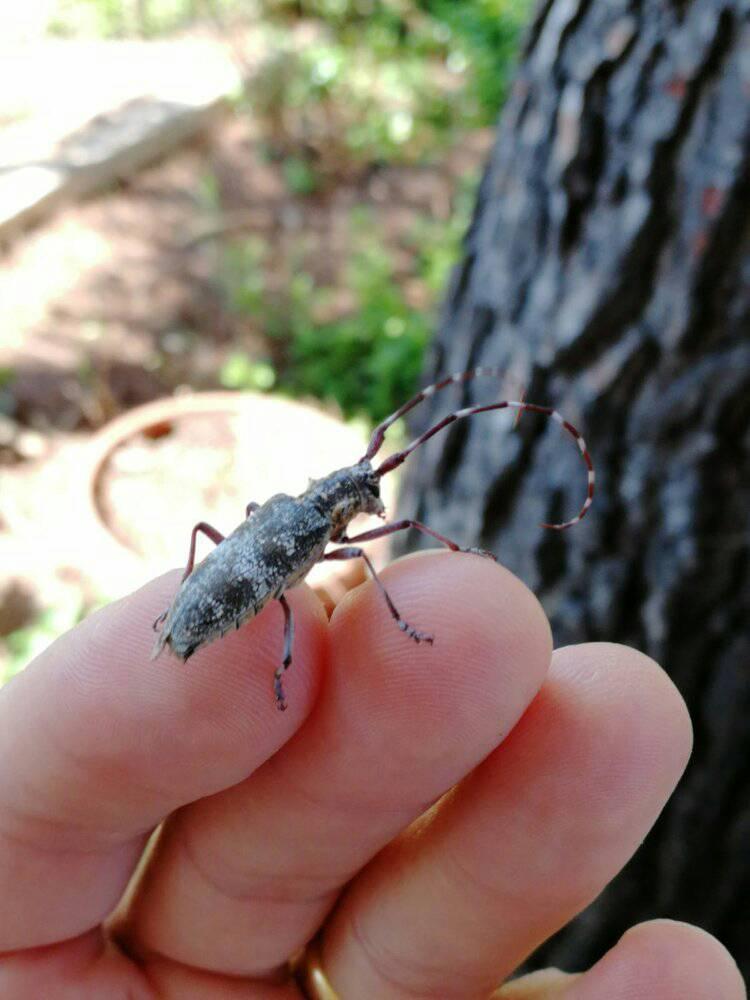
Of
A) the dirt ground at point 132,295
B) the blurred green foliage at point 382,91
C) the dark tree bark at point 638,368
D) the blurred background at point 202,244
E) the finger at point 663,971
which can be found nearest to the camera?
the finger at point 663,971

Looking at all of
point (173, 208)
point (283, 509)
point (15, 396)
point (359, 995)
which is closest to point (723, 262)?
point (283, 509)

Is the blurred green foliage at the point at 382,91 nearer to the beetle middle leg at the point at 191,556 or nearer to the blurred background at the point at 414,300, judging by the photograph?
the blurred background at the point at 414,300

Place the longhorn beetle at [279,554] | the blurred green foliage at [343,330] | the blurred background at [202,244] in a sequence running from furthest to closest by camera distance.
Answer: the blurred green foliage at [343,330] → the blurred background at [202,244] → the longhorn beetle at [279,554]

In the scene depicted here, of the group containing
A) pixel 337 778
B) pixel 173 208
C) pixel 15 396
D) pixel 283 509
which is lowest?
pixel 337 778

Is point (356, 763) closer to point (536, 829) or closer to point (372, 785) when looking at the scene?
point (372, 785)

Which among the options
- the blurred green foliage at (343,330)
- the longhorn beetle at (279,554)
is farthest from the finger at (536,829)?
the blurred green foliage at (343,330)

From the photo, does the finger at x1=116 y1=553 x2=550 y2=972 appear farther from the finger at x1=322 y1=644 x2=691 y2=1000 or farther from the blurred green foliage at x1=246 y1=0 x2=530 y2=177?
the blurred green foliage at x1=246 y1=0 x2=530 y2=177

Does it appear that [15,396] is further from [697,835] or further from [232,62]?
[232,62]
